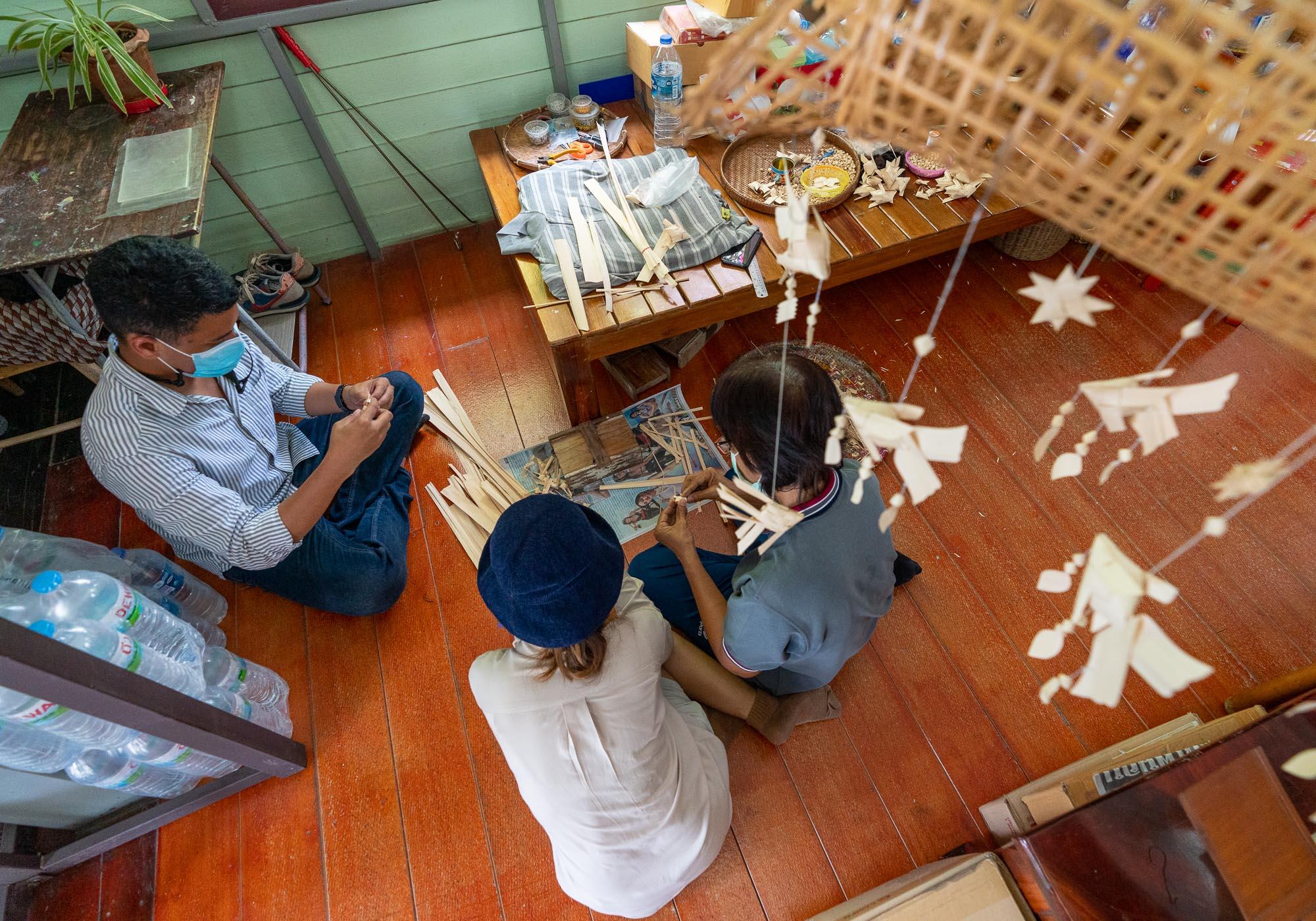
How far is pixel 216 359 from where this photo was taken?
142cm

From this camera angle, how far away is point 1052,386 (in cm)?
223

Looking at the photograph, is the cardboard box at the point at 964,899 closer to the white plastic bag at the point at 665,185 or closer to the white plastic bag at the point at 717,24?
the white plastic bag at the point at 665,185

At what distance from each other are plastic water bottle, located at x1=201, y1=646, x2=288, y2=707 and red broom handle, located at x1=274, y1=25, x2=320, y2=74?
1896 millimetres

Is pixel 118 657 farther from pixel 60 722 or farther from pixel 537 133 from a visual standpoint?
pixel 537 133

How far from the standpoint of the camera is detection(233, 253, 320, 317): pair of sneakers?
235 cm

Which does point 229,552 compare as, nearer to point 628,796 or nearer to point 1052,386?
point 628,796

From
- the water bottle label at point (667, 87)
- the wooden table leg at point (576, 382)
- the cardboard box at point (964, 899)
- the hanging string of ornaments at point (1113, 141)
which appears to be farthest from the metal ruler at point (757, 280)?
the cardboard box at point (964, 899)

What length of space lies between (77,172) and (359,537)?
127 cm

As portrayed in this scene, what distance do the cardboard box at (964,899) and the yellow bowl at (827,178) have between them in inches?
72.0

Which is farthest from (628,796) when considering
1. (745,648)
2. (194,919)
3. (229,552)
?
(194,919)

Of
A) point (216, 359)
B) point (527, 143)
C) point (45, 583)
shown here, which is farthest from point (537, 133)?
point (45, 583)

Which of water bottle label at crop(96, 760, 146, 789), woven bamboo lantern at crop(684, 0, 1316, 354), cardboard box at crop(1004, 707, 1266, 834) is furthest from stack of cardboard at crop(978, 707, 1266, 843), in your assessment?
water bottle label at crop(96, 760, 146, 789)

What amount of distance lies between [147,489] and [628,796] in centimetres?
119

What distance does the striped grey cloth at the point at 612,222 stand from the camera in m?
1.94
